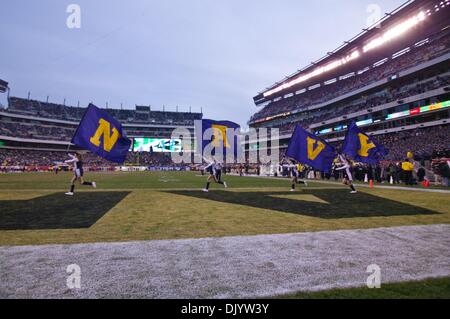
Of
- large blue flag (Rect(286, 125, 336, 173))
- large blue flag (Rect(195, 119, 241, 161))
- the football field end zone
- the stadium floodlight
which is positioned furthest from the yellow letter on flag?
the stadium floodlight

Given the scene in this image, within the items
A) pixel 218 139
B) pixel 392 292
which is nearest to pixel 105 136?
pixel 218 139

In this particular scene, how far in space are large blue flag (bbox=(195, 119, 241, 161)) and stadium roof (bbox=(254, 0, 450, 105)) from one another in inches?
1489

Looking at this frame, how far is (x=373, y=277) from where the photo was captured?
313 cm

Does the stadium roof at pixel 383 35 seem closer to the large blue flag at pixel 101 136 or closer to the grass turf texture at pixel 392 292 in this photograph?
the large blue flag at pixel 101 136

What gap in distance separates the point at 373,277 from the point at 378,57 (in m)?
56.0

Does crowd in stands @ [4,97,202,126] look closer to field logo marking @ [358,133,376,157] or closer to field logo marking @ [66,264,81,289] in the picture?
field logo marking @ [358,133,376,157]

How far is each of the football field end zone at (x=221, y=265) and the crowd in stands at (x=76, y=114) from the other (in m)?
89.9

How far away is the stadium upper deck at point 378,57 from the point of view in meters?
37.2

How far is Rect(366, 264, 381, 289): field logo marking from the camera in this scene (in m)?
2.96

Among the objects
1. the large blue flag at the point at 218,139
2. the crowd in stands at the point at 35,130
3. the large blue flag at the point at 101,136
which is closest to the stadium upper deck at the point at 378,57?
the large blue flag at the point at 218,139

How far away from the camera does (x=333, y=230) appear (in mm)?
5590

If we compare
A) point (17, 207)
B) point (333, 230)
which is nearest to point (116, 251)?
point (333, 230)

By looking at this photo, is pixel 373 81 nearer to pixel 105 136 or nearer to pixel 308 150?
pixel 308 150
